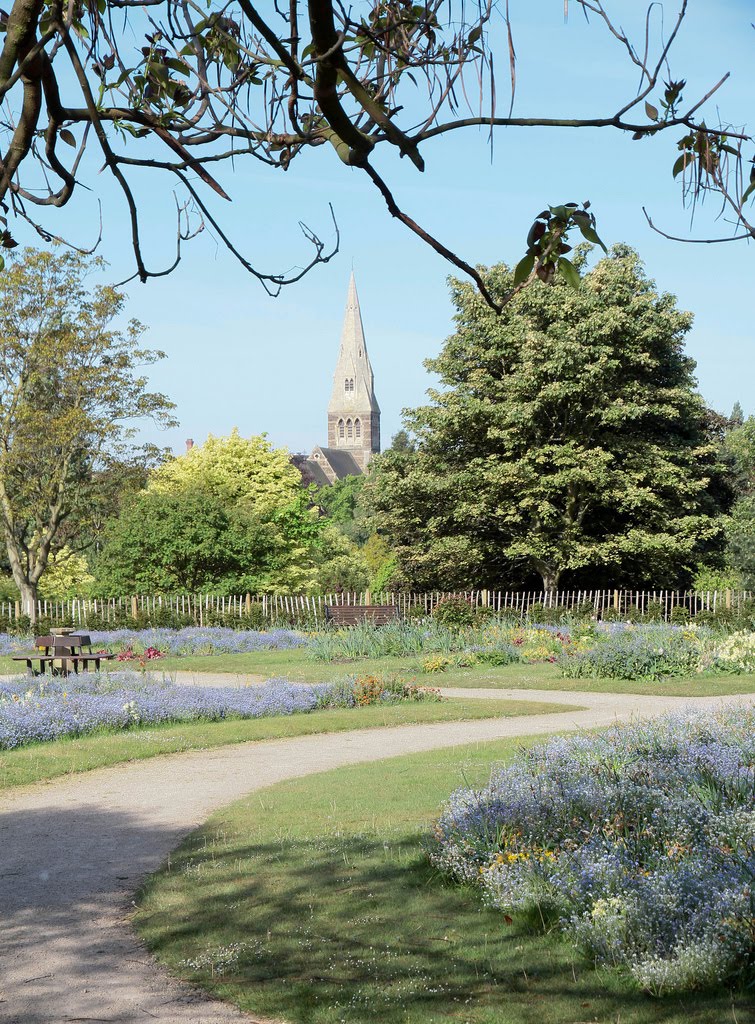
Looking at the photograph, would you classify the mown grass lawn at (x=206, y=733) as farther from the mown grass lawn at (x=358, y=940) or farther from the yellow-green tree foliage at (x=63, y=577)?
the yellow-green tree foliage at (x=63, y=577)

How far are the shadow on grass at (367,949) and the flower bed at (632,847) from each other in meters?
0.15

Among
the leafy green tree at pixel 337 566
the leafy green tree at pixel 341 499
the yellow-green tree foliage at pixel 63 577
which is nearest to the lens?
the leafy green tree at pixel 337 566

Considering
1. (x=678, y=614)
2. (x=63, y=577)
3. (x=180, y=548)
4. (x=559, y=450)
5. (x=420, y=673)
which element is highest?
(x=559, y=450)

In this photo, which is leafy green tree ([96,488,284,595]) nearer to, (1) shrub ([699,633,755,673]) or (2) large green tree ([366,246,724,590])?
(2) large green tree ([366,246,724,590])

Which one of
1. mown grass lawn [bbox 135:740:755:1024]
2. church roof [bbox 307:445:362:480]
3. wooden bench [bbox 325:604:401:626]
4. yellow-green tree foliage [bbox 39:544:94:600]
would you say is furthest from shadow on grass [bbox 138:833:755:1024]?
church roof [bbox 307:445:362:480]

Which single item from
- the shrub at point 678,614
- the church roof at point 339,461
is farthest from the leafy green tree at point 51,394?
the church roof at point 339,461

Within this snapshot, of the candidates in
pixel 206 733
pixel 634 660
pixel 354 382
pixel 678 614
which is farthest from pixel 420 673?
pixel 354 382

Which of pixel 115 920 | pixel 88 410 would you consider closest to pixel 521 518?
pixel 88 410

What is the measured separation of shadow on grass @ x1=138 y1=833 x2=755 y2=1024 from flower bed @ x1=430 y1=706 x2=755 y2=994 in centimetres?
15

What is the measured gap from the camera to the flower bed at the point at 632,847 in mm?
4639

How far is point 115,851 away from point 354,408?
180356 millimetres

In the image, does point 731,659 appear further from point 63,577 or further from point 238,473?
point 63,577

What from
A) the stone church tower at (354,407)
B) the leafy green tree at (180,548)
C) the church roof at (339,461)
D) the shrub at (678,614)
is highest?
the stone church tower at (354,407)

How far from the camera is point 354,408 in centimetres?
18675
